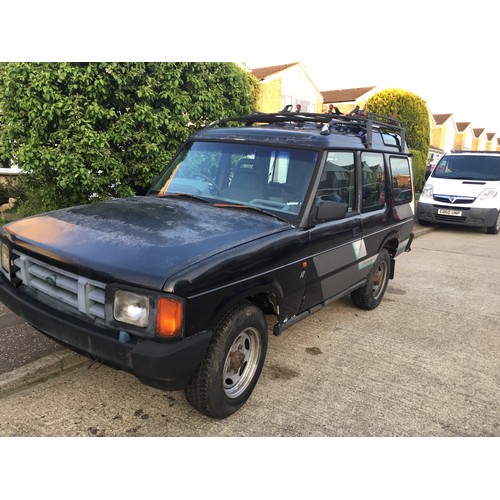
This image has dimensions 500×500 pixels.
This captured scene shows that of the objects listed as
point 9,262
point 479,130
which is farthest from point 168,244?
point 479,130

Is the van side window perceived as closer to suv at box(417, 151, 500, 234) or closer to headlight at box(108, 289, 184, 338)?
headlight at box(108, 289, 184, 338)

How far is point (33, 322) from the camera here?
280 cm

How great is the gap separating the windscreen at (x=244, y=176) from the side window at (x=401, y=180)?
1.85 m

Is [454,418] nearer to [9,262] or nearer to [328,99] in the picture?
[9,262]

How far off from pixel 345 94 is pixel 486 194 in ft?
88.7

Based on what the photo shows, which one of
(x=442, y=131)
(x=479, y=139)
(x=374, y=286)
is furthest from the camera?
(x=479, y=139)

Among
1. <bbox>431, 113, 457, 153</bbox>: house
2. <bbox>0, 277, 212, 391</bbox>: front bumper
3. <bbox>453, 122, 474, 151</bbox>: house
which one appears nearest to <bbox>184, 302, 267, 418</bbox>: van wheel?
<bbox>0, 277, 212, 391</bbox>: front bumper

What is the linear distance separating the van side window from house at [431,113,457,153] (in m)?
51.4

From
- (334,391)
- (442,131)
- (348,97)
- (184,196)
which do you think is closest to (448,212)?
(334,391)

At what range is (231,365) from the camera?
294 cm

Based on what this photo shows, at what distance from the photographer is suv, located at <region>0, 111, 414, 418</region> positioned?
7.80 ft

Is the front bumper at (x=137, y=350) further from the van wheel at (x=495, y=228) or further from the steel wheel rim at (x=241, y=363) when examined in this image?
the van wheel at (x=495, y=228)

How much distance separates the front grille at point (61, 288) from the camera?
8.21ft

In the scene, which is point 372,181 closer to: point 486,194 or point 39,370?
point 39,370
